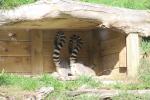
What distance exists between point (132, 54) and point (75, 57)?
1643mm

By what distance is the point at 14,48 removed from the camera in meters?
10.1

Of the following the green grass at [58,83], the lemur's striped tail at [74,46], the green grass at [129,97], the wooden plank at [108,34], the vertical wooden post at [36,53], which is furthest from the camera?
the lemur's striped tail at [74,46]

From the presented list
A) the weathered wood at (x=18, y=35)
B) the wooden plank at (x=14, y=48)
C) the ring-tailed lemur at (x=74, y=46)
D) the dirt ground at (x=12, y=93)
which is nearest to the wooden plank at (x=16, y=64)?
the wooden plank at (x=14, y=48)

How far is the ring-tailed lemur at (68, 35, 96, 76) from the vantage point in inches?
395

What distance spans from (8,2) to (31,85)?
1.49 meters

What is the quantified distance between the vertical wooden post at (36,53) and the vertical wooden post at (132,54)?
1.99 metres

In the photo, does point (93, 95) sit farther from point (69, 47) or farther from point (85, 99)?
point (69, 47)

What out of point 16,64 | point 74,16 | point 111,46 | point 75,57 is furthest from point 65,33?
point 74,16

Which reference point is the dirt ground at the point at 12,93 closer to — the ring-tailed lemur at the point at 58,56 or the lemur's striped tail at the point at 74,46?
the ring-tailed lemur at the point at 58,56

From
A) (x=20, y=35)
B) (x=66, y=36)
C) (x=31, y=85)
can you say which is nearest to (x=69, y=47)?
(x=66, y=36)

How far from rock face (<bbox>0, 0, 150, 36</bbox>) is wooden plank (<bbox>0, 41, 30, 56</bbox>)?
0.91 m

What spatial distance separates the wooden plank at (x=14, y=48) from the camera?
33.0 ft

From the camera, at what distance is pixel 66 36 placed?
1049 centimetres

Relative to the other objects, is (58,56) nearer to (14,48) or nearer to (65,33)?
(65,33)
